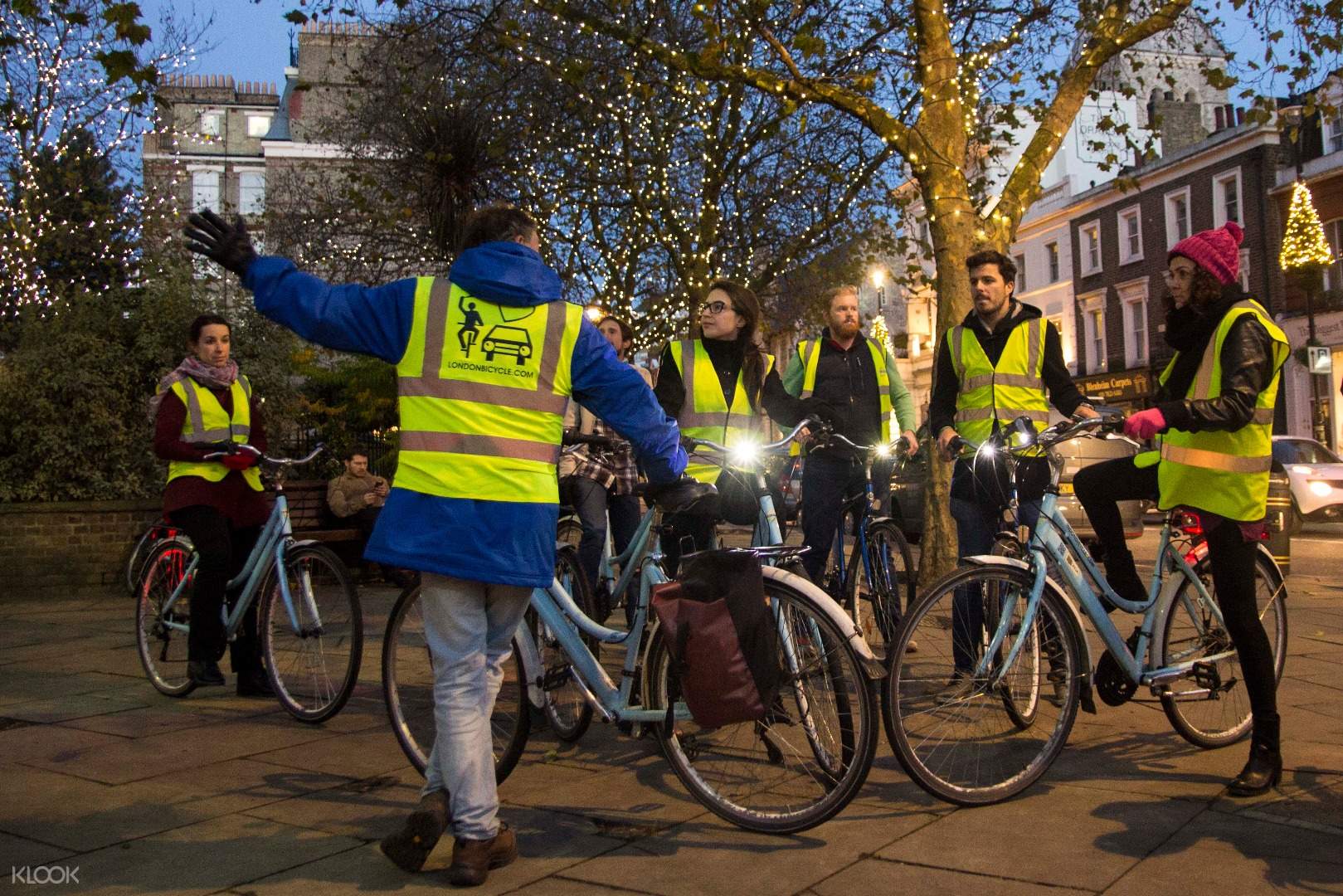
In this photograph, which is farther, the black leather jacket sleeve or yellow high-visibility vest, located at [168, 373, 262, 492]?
yellow high-visibility vest, located at [168, 373, 262, 492]

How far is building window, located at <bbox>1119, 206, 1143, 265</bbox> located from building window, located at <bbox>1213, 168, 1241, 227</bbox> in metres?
3.88

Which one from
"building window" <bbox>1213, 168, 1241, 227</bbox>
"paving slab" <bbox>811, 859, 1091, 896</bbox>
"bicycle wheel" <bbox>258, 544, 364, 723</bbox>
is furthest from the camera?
"building window" <bbox>1213, 168, 1241, 227</bbox>

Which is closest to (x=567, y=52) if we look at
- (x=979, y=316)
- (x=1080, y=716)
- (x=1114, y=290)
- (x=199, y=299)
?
(x=199, y=299)

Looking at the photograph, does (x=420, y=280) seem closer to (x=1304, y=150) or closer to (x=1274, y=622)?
(x=1274, y=622)

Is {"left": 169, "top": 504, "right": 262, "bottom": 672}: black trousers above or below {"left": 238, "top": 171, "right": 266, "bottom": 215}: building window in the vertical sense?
below

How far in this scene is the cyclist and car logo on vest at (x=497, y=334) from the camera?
13.1 feet

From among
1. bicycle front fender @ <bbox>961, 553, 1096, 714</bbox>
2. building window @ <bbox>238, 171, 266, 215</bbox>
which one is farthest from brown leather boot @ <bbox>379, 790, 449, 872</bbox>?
building window @ <bbox>238, 171, 266, 215</bbox>

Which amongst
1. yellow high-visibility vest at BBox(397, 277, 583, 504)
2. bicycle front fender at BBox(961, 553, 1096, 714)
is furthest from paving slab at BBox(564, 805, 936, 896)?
yellow high-visibility vest at BBox(397, 277, 583, 504)

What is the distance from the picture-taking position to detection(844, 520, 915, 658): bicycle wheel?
753cm

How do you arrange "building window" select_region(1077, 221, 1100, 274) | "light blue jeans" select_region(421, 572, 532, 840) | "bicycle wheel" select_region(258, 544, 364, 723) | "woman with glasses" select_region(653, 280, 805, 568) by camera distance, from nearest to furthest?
"light blue jeans" select_region(421, 572, 532, 840) < "bicycle wheel" select_region(258, 544, 364, 723) < "woman with glasses" select_region(653, 280, 805, 568) < "building window" select_region(1077, 221, 1100, 274)

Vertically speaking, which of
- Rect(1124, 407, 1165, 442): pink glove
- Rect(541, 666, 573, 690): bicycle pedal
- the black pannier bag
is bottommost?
Rect(541, 666, 573, 690): bicycle pedal

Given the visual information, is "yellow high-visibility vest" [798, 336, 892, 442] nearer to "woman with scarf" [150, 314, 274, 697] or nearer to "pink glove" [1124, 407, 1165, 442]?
"woman with scarf" [150, 314, 274, 697]

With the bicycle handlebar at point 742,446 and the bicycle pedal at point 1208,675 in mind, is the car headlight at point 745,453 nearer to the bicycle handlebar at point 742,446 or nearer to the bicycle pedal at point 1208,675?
the bicycle handlebar at point 742,446

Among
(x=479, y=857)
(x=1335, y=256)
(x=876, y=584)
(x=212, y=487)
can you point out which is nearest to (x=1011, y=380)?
→ (x=876, y=584)
